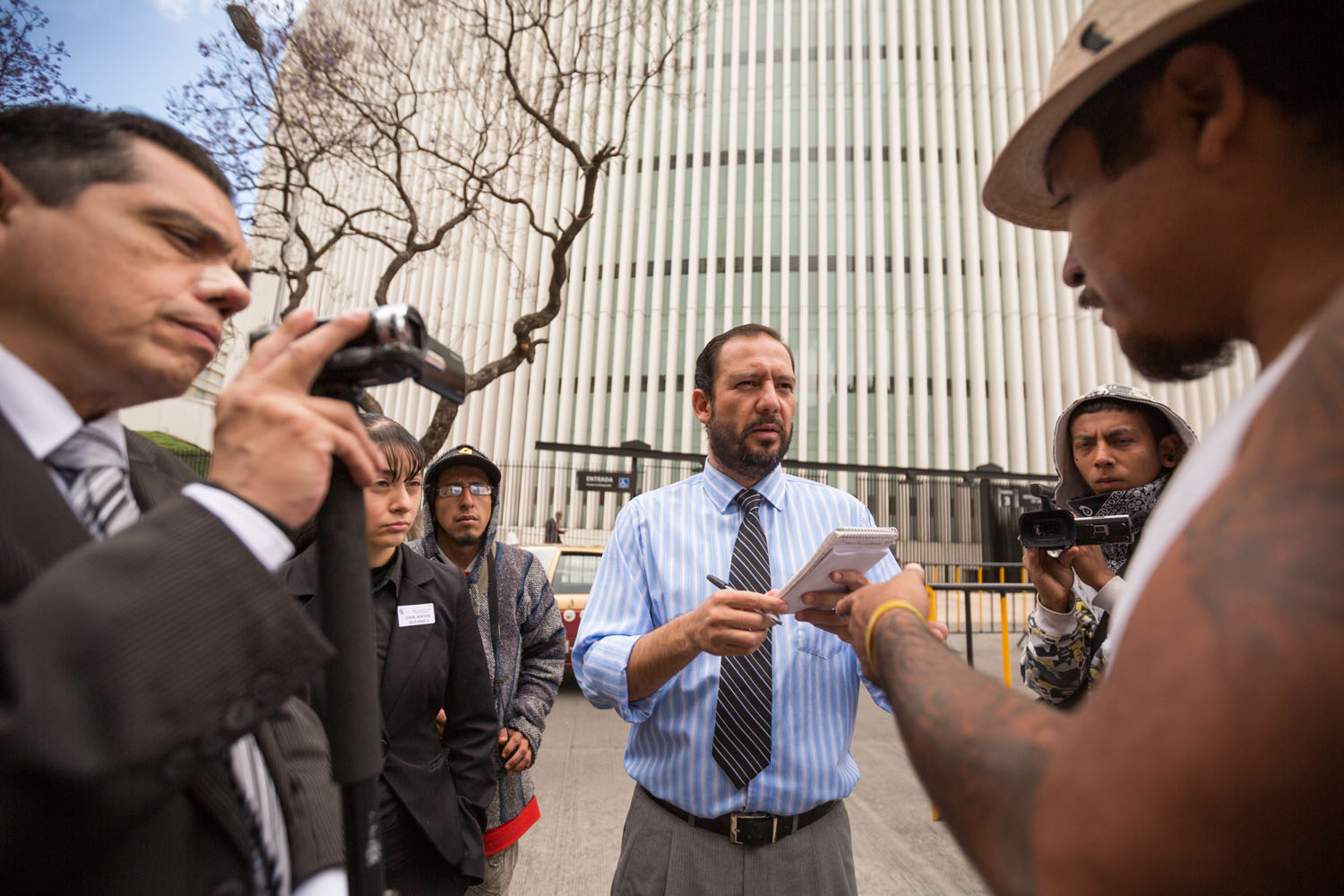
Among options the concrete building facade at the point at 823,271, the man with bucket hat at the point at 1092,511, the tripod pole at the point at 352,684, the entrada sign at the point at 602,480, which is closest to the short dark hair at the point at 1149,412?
the man with bucket hat at the point at 1092,511

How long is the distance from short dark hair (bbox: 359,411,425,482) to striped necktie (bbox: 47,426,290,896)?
1.73 m

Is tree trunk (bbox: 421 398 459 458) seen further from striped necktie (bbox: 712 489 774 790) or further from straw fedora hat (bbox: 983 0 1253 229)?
straw fedora hat (bbox: 983 0 1253 229)

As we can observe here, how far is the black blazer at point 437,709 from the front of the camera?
2240 millimetres

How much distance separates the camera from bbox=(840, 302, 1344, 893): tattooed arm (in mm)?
487

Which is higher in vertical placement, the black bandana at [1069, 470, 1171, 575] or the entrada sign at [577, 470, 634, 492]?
the entrada sign at [577, 470, 634, 492]

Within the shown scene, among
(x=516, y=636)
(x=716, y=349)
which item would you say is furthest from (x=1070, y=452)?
Answer: (x=516, y=636)

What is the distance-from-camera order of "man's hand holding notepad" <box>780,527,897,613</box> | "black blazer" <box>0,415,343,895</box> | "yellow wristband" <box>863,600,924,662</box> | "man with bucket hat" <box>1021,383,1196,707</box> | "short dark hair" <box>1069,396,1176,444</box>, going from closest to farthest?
1. "black blazer" <box>0,415,343,895</box>
2. "yellow wristband" <box>863,600,924,662</box>
3. "man's hand holding notepad" <box>780,527,897,613</box>
4. "man with bucket hat" <box>1021,383,1196,707</box>
5. "short dark hair" <box>1069,396,1176,444</box>

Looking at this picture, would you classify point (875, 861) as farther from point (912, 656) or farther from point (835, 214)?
point (835, 214)

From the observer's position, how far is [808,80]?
91.1 feet

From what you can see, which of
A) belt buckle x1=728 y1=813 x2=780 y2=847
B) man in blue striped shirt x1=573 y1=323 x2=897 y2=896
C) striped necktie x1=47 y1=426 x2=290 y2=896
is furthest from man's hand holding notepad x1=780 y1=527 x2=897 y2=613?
striped necktie x1=47 y1=426 x2=290 y2=896

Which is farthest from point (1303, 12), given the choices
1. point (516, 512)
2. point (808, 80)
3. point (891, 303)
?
point (808, 80)

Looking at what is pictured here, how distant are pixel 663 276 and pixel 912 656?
2745 centimetres

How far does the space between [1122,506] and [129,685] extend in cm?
281

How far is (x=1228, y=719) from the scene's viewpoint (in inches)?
19.7
